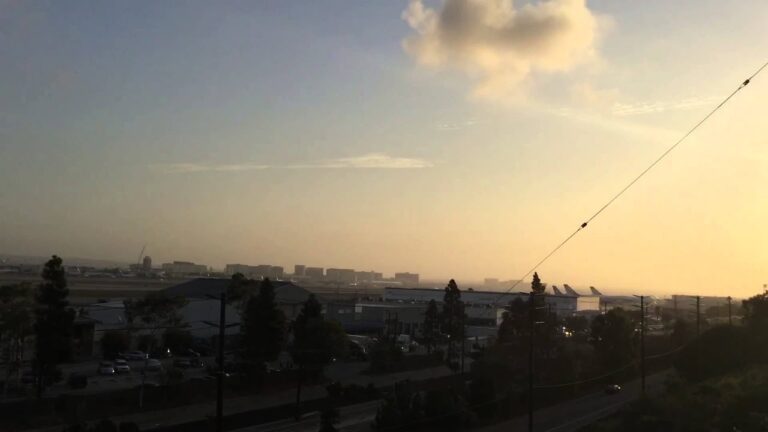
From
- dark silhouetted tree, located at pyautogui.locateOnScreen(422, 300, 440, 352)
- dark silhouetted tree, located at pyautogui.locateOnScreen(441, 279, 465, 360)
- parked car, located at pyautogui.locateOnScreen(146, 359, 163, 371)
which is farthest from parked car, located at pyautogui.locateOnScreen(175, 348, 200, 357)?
dark silhouetted tree, located at pyautogui.locateOnScreen(441, 279, 465, 360)

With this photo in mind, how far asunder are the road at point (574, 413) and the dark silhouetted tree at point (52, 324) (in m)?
14.5

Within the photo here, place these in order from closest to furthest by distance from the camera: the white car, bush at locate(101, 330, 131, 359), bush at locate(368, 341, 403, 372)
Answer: the white car, bush at locate(368, 341, 403, 372), bush at locate(101, 330, 131, 359)

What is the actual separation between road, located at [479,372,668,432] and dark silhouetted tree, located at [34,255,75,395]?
1453cm

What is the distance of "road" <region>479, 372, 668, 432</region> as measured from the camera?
23.1 metres

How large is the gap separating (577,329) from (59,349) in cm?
3623

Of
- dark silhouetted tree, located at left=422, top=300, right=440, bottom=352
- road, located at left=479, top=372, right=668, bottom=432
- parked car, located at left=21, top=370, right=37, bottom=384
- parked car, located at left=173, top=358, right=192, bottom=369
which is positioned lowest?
road, located at left=479, top=372, right=668, bottom=432

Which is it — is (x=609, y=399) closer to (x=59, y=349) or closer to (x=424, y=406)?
(x=424, y=406)

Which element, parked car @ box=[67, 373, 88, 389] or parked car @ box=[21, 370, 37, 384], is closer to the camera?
parked car @ box=[21, 370, 37, 384]

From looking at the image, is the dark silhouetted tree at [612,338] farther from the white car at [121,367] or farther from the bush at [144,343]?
the bush at [144,343]

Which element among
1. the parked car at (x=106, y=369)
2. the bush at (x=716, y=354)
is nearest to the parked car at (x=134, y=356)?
the parked car at (x=106, y=369)

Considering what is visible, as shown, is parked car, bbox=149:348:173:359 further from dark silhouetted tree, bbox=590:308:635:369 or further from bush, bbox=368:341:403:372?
dark silhouetted tree, bbox=590:308:635:369

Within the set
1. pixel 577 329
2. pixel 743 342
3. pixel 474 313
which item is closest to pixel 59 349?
pixel 743 342

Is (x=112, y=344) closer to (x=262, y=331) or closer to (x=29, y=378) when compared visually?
(x=29, y=378)

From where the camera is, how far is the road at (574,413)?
2309cm
